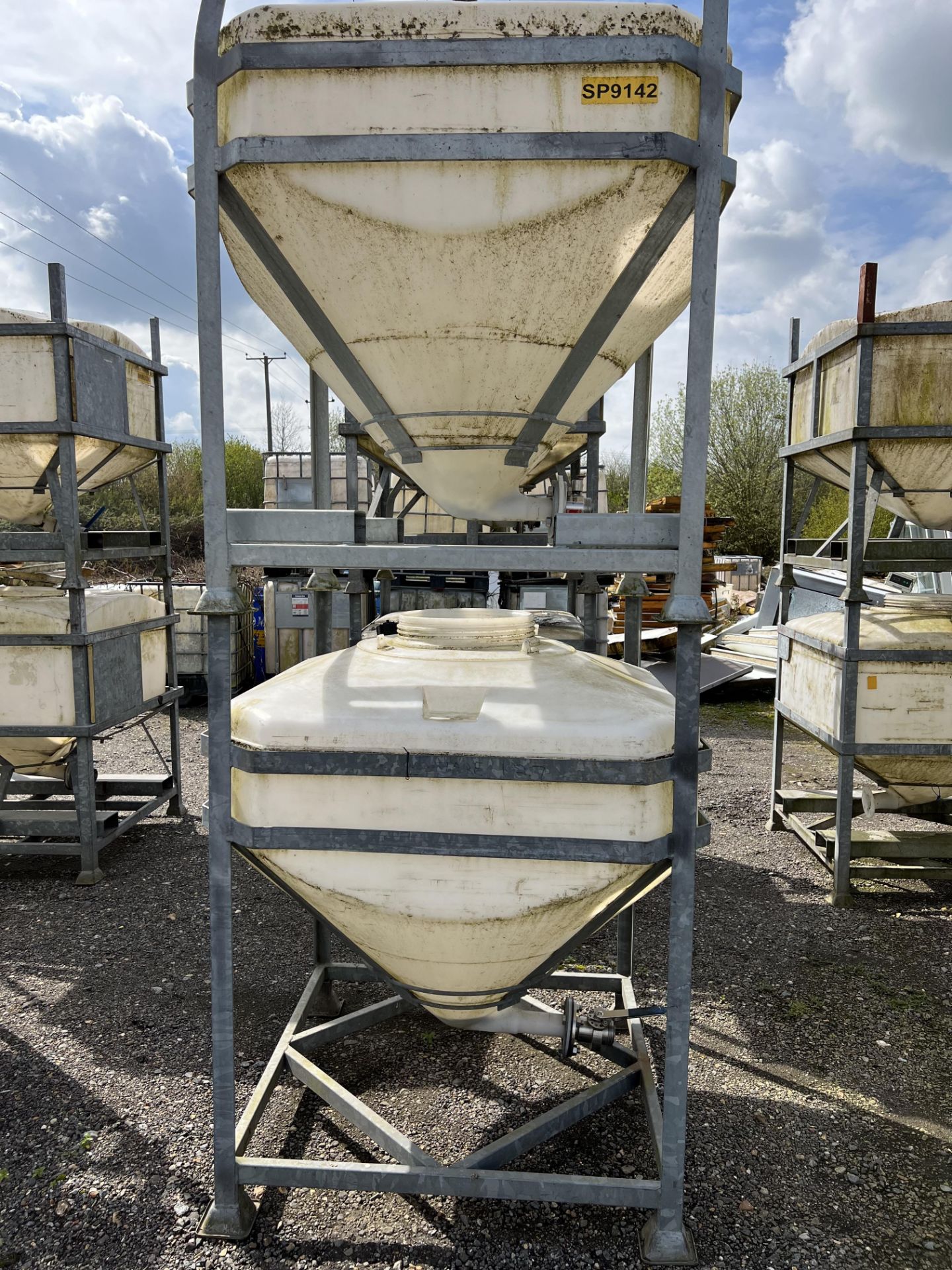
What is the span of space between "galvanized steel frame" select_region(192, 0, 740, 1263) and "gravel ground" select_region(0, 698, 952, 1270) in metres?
0.21

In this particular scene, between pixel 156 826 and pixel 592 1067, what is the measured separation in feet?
13.0

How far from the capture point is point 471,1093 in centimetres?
296

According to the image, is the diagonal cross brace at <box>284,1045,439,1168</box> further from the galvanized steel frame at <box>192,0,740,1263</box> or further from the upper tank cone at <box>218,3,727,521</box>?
the upper tank cone at <box>218,3,727,521</box>

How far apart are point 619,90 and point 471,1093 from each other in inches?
126

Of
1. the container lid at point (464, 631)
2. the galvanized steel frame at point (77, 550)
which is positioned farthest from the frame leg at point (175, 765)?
the container lid at point (464, 631)

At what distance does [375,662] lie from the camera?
256 centimetres

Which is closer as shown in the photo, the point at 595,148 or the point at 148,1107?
the point at 595,148

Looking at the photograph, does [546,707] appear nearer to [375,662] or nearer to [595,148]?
[375,662]

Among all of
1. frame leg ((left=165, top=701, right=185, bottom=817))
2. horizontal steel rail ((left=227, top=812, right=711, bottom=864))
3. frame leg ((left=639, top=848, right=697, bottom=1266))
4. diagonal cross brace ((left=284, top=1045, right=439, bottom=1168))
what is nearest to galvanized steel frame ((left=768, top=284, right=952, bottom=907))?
frame leg ((left=639, top=848, right=697, bottom=1266))

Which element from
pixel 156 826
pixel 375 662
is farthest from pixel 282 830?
pixel 156 826

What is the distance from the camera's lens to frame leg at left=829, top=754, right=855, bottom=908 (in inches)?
183

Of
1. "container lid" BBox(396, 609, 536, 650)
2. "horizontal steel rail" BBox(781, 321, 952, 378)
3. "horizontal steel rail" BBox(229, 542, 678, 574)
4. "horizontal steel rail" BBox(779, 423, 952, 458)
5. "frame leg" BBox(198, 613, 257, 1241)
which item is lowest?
"frame leg" BBox(198, 613, 257, 1241)

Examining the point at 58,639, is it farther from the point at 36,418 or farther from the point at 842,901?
the point at 842,901

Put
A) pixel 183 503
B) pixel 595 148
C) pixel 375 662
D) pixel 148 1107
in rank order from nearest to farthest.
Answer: pixel 595 148
pixel 375 662
pixel 148 1107
pixel 183 503
